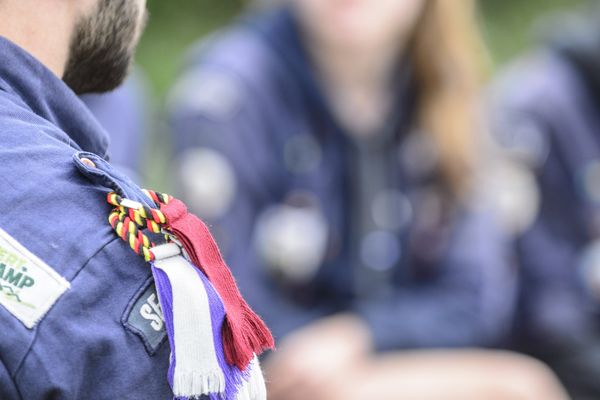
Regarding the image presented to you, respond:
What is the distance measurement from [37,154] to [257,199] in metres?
1.54

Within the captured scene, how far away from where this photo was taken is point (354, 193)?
8.74 feet

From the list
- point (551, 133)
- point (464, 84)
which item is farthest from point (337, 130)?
point (551, 133)

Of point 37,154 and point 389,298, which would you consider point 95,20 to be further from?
point 389,298

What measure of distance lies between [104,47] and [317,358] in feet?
4.25

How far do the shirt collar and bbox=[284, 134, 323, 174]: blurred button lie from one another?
138 centimetres

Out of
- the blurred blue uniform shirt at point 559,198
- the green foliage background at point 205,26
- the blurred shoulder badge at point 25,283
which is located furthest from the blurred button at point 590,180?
the green foliage background at point 205,26

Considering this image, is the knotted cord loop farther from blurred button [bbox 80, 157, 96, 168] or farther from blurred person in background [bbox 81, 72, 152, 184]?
blurred person in background [bbox 81, 72, 152, 184]

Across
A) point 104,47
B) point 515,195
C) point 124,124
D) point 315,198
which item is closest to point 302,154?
point 315,198

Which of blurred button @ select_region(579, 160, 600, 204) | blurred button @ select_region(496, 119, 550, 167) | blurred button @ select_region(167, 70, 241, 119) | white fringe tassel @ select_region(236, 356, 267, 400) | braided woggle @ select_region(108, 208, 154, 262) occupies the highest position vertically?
braided woggle @ select_region(108, 208, 154, 262)

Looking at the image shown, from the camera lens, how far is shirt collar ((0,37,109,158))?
3.72 ft

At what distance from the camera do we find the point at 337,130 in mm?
2686

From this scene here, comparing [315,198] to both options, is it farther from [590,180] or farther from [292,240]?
[590,180]

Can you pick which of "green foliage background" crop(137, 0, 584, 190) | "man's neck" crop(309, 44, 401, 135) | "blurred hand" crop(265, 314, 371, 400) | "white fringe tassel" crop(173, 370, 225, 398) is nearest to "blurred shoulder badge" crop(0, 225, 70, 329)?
"white fringe tassel" crop(173, 370, 225, 398)

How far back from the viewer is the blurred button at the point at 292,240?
254 centimetres
